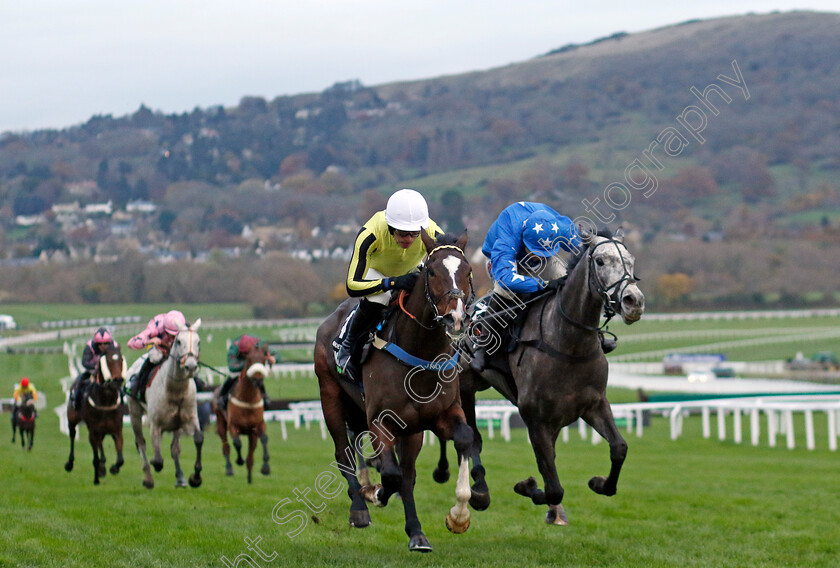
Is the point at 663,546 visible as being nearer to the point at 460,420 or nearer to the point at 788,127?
the point at 460,420

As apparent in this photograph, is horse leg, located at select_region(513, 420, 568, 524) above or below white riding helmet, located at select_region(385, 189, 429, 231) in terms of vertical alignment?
below

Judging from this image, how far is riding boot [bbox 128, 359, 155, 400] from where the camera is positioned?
555 inches

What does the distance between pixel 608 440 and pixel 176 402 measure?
6512mm

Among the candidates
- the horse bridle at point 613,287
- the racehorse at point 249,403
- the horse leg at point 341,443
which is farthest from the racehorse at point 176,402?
the horse bridle at point 613,287

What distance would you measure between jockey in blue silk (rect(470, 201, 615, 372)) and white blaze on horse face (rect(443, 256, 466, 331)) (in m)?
1.64

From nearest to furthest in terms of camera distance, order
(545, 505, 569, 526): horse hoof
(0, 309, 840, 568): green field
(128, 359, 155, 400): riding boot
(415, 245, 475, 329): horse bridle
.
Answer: (415, 245, 475, 329): horse bridle, (0, 309, 840, 568): green field, (545, 505, 569, 526): horse hoof, (128, 359, 155, 400): riding boot

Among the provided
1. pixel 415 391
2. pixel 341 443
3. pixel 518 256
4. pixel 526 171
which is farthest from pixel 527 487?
pixel 526 171

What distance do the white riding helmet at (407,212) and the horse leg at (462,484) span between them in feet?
4.45

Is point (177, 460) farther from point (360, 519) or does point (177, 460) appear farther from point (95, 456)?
point (360, 519)

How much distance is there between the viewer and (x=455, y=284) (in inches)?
281

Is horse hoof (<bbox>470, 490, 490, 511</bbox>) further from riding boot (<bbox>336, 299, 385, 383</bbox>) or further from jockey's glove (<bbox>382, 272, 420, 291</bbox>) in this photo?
jockey's glove (<bbox>382, 272, 420, 291</bbox>)

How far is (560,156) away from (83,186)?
201 ft

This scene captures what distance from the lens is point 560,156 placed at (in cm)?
15450

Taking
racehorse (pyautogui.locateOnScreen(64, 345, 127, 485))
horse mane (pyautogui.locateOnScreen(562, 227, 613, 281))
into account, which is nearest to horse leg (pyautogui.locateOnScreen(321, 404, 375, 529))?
horse mane (pyautogui.locateOnScreen(562, 227, 613, 281))
